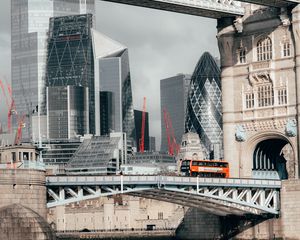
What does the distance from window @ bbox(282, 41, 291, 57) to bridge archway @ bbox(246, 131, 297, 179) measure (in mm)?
11883

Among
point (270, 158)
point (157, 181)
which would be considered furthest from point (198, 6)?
point (270, 158)

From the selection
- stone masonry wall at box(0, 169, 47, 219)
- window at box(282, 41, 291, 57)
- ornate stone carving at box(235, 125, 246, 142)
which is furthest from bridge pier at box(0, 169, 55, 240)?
window at box(282, 41, 291, 57)

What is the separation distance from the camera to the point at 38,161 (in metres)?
115

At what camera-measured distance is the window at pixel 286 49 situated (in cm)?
15275

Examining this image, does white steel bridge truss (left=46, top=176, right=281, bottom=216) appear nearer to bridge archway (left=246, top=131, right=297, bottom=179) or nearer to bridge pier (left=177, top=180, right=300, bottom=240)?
bridge pier (left=177, top=180, right=300, bottom=240)

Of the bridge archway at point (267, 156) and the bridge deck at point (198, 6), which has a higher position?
the bridge deck at point (198, 6)

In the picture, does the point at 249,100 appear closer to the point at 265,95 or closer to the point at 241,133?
the point at 265,95

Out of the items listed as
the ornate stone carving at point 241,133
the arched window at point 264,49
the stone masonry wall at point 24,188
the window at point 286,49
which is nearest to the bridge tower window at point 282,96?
the window at point 286,49

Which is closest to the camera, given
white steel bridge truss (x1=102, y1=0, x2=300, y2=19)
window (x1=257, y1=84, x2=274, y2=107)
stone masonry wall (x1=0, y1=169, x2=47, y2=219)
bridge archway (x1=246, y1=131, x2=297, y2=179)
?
stone masonry wall (x1=0, y1=169, x2=47, y2=219)

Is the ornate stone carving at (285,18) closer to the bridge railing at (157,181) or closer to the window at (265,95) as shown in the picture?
the window at (265,95)

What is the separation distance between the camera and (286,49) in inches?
6024

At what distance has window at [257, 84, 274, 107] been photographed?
155 m

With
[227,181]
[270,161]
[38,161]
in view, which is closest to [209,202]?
[227,181]

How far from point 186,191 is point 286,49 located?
1275 inches
